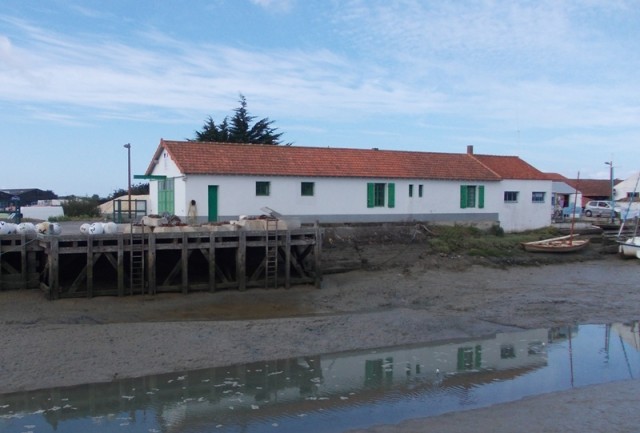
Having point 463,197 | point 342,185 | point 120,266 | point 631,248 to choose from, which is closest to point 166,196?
point 342,185

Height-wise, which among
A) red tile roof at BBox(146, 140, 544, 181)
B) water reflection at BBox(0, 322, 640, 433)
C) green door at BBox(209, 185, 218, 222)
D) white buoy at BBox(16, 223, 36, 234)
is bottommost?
water reflection at BBox(0, 322, 640, 433)

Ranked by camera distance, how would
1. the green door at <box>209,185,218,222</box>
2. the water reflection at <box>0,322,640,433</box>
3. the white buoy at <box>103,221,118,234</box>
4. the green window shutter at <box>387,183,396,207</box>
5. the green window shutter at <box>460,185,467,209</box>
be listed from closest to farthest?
the water reflection at <box>0,322,640,433</box> → the white buoy at <box>103,221,118,234</box> → the green door at <box>209,185,218,222</box> → the green window shutter at <box>387,183,396,207</box> → the green window shutter at <box>460,185,467,209</box>

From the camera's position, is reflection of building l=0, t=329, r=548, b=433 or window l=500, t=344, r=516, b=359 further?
window l=500, t=344, r=516, b=359

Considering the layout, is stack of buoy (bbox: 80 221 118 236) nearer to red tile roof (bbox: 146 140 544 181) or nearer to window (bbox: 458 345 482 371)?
red tile roof (bbox: 146 140 544 181)

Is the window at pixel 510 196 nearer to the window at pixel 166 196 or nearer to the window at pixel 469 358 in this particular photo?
the window at pixel 166 196

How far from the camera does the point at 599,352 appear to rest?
13.9 meters

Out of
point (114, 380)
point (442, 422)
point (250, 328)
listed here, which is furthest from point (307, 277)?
point (442, 422)

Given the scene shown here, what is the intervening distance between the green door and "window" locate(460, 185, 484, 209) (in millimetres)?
13490

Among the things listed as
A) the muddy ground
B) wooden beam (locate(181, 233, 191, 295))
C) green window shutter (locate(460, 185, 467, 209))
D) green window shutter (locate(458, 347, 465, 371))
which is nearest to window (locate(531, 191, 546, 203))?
green window shutter (locate(460, 185, 467, 209))

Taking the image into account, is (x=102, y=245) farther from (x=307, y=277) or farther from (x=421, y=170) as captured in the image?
(x=421, y=170)

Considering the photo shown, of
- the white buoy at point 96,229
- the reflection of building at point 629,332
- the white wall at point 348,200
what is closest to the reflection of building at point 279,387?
the reflection of building at point 629,332

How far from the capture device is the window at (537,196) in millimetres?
35750

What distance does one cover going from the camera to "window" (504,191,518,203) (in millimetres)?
34781

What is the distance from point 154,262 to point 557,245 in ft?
64.9
